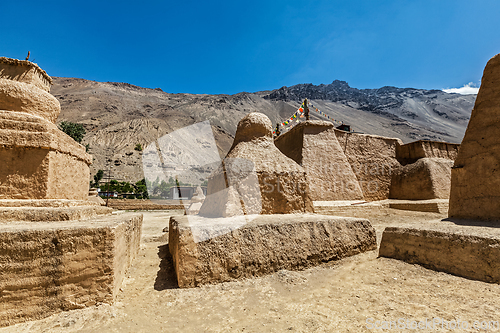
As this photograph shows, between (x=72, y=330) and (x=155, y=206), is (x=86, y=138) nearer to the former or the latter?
(x=155, y=206)

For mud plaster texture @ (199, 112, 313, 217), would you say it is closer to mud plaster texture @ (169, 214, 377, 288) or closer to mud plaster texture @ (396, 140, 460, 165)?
mud plaster texture @ (169, 214, 377, 288)

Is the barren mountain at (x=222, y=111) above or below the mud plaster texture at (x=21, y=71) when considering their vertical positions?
above

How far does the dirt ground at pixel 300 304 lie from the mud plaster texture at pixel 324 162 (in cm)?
761

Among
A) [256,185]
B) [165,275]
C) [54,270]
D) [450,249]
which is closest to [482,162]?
[450,249]

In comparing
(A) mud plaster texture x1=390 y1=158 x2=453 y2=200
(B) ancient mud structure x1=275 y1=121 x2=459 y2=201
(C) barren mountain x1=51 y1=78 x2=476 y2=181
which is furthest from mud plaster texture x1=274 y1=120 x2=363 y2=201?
(C) barren mountain x1=51 y1=78 x2=476 y2=181

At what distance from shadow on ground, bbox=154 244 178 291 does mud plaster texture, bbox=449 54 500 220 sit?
4.65m

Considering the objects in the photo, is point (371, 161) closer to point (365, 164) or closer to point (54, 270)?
point (365, 164)

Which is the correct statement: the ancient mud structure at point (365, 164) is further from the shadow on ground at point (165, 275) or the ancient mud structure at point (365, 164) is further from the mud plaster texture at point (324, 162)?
the shadow on ground at point (165, 275)

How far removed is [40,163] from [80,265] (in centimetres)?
254

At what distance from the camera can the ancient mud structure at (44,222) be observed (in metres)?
1.98

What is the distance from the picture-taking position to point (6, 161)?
3596mm

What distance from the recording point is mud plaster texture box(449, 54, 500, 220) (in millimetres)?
3729

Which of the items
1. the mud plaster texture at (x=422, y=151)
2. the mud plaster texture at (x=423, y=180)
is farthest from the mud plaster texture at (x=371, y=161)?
the mud plaster texture at (x=422, y=151)

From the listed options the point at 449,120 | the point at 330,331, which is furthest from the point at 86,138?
the point at 449,120
